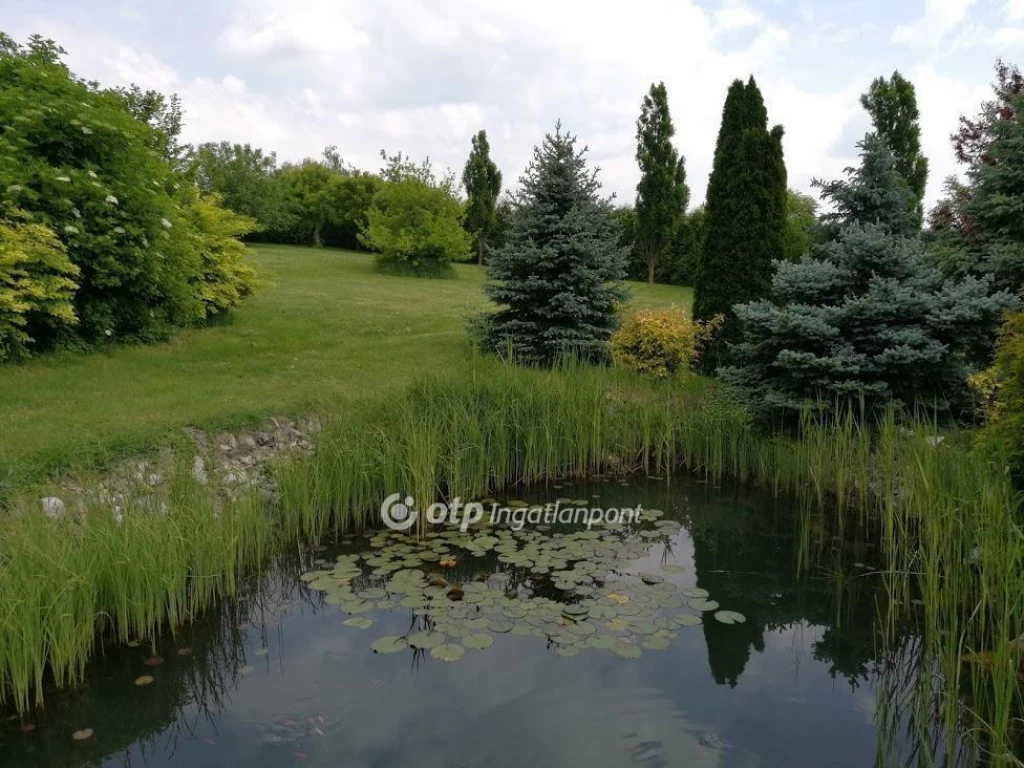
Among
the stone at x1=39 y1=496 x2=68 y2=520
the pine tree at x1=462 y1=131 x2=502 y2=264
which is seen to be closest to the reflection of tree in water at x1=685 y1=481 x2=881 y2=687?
the stone at x1=39 y1=496 x2=68 y2=520

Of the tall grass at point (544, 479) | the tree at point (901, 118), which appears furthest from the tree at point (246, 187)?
the tall grass at point (544, 479)

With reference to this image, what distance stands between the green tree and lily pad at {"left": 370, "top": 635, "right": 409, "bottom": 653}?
5803 millimetres

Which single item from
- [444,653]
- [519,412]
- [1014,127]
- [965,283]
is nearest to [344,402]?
[519,412]

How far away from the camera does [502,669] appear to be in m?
3.25

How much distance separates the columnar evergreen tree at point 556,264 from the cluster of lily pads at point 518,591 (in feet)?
14.6

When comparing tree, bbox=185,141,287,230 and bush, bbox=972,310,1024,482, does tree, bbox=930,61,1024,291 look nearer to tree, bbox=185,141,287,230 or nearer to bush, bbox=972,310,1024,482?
bush, bbox=972,310,1024,482

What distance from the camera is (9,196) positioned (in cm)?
691

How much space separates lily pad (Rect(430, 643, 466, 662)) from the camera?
3281mm

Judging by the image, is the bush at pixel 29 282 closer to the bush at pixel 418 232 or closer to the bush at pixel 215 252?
the bush at pixel 215 252

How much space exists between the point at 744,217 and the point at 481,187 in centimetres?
1952

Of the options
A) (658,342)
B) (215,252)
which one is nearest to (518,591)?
(658,342)

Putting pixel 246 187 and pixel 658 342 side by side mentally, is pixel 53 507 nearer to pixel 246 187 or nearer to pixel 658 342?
pixel 658 342

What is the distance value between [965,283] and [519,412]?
3970 millimetres

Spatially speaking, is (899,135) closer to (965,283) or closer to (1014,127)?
(1014,127)
